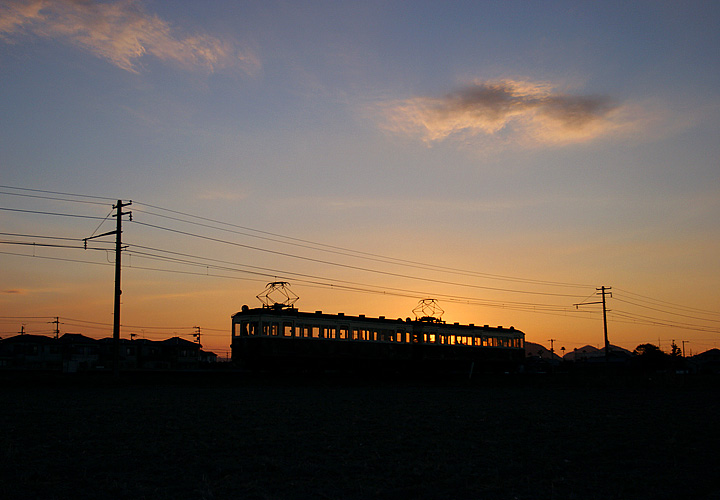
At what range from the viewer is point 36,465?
11.3 metres

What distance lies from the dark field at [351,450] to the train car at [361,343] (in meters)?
16.1

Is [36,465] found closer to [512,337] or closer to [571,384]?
[571,384]

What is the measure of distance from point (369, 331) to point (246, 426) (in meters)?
30.8

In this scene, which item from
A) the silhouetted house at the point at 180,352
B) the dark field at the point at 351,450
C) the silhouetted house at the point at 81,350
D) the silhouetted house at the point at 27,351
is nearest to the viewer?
the dark field at the point at 351,450

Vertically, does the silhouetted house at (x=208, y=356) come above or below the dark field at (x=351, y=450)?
above

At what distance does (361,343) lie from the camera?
152 feet

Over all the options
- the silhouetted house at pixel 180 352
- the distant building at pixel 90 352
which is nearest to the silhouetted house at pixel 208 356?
the silhouetted house at pixel 180 352

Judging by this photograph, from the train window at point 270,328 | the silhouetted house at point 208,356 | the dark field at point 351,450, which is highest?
the train window at point 270,328

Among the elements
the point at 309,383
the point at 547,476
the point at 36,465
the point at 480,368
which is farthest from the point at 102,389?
the point at 480,368

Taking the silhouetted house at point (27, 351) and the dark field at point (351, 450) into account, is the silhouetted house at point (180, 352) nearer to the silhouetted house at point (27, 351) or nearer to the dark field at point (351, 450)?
the silhouetted house at point (27, 351)

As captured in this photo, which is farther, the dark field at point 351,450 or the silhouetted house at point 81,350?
the silhouetted house at point 81,350

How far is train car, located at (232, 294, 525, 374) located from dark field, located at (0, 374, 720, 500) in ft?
52.7

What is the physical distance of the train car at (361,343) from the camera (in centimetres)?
4081

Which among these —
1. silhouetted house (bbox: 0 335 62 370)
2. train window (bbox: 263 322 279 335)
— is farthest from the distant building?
train window (bbox: 263 322 279 335)
